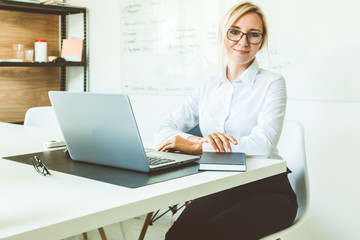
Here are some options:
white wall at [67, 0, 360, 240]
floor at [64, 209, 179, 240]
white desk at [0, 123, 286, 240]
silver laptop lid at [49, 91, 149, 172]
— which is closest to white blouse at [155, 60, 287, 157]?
white desk at [0, 123, 286, 240]

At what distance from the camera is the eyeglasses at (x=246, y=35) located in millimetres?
1784

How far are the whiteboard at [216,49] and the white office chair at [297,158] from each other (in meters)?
0.41

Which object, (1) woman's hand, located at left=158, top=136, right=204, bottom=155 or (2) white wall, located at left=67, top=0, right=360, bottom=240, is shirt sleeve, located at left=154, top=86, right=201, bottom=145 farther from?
(2) white wall, located at left=67, top=0, right=360, bottom=240

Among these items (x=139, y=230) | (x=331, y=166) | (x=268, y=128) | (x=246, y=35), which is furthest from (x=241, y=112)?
(x=139, y=230)

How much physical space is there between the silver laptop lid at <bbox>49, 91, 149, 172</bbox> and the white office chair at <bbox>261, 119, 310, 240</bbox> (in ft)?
2.37

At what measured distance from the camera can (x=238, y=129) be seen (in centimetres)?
175

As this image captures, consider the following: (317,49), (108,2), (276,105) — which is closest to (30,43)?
(108,2)

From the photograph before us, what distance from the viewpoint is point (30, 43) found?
12.9 feet

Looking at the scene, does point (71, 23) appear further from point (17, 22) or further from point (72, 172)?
point (72, 172)

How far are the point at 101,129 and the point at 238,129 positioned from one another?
2.27ft

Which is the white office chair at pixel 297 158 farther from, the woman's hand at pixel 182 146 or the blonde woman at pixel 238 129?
the woman's hand at pixel 182 146

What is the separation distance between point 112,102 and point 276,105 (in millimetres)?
737

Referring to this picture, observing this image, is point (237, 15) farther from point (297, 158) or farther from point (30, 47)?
point (30, 47)

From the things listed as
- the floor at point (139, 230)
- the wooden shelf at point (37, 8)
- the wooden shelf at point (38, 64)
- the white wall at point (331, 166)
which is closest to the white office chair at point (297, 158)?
the white wall at point (331, 166)
